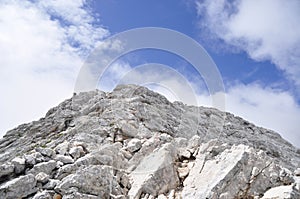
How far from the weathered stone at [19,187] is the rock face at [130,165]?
7 cm

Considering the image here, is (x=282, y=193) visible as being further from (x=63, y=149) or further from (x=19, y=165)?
(x=19, y=165)

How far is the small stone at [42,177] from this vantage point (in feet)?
89.3

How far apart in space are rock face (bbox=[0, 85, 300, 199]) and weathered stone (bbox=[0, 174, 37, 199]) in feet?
0.22

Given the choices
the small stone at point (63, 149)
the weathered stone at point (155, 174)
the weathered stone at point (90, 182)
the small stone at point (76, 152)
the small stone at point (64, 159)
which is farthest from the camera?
the small stone at point (63, 149)

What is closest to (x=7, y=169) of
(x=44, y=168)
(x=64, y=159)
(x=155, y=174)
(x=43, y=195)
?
(x=44, y=168)

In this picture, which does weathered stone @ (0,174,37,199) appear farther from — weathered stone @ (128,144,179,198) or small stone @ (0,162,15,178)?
weathered stone @ (128,144,179,198)

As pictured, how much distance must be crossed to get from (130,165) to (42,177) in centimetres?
787

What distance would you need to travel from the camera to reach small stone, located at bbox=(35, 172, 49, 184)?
27.2 metres

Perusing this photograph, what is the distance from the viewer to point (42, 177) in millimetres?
27375

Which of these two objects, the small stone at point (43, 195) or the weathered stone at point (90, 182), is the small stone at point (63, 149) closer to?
the weathered stone at point (90, 182)

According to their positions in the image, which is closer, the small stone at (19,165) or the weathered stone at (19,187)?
the weathered stone at (19,187)

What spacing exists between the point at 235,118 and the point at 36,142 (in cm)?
3449

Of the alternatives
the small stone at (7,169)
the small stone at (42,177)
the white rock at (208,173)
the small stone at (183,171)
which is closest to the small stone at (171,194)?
the white rock at (208,173)

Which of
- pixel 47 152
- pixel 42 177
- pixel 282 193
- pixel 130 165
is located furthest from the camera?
pixel 130 165
